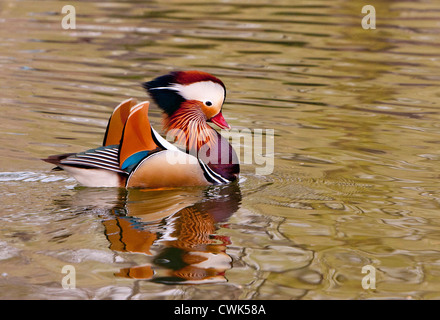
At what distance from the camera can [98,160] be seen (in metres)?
5.31

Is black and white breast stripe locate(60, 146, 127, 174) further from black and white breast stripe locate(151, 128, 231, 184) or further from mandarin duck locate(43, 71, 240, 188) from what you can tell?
black and white breast stripe locate(151, 128, 231, 184)

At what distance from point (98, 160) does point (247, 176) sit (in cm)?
131

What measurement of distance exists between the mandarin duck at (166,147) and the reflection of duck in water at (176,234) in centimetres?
15

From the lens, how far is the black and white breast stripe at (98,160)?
17.3 ft

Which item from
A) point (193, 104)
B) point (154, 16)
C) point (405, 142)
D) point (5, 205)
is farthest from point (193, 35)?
point (5, 205)

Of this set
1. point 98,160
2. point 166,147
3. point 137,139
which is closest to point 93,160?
A: point 98,160

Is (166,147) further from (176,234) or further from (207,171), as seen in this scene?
(176,234)

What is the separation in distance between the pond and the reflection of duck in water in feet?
0.05

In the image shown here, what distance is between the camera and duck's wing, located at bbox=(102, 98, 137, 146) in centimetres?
548

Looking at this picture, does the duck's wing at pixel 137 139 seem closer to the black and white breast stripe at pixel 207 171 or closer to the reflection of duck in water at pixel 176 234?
the black and white breast stripe at pixel 207 171

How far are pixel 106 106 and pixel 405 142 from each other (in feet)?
10.5

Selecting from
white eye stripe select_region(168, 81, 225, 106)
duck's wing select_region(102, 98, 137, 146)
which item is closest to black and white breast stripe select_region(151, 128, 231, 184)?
duck's wing select_region(102, 98, 137, 146)

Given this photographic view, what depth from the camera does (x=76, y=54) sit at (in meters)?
10.9

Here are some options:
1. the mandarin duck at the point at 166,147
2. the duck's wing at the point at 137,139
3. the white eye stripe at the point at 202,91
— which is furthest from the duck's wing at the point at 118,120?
the white eye stripe at the point at 202,91
